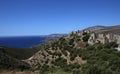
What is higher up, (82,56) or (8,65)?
(8,65)

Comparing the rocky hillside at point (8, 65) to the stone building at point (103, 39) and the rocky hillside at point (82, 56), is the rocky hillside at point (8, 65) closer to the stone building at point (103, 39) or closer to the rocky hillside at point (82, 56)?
the rocky hillside at point (82, 56)

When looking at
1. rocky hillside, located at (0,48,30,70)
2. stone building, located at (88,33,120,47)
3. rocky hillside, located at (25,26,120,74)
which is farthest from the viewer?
stone building, located at (88,33,120,47)

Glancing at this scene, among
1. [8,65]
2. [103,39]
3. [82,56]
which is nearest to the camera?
[8,65]

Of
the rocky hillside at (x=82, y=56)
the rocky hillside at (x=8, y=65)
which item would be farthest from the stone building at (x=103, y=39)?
the rocky hillside at (x=8, y=65)

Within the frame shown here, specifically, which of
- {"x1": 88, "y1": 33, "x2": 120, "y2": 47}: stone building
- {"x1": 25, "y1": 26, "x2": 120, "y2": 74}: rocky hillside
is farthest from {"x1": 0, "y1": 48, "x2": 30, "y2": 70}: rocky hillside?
{"x1": 88, "y1": 33, "x2": 120, "y2": 47}: stone building

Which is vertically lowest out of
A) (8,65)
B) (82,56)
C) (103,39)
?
(82,56)

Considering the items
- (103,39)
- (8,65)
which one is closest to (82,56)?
(103,39)

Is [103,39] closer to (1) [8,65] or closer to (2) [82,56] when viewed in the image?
(2) [82,56]

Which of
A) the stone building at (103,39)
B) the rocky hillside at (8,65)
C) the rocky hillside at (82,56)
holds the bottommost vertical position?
the rocky hillside at (82,56)

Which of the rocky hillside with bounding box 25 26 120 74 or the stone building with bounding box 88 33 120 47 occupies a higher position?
the stone building with bounding box 88 33 120 47

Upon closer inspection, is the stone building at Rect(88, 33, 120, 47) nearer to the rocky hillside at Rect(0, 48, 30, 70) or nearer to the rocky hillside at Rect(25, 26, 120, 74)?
the rocky hillside at Rect(25, 26, 120, 74)

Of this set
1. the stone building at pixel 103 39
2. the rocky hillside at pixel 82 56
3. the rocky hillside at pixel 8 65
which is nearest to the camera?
the rocky hillside at pixel 8 65

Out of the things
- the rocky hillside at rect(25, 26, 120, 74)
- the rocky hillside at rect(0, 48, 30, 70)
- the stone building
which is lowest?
the rocky hillside at rect(25, 26, 120, 74)

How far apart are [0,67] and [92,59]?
1311cm
